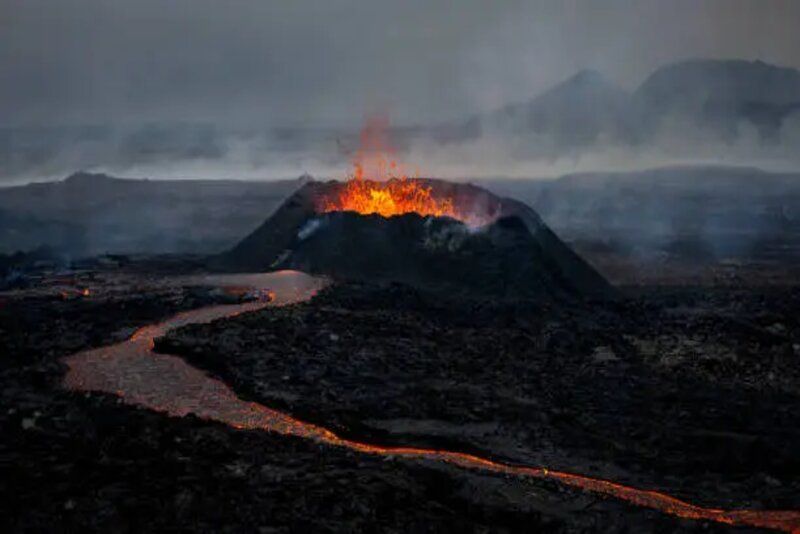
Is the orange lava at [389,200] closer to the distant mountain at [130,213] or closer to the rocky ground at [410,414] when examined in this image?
the rocky ground at [410,414]

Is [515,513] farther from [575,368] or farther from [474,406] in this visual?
[575,368]

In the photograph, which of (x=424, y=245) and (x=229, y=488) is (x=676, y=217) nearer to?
(x=424, y=245)

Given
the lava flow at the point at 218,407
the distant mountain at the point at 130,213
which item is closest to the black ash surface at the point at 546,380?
the lava flow at the point at 218,407

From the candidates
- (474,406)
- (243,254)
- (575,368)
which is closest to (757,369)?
(575,368)

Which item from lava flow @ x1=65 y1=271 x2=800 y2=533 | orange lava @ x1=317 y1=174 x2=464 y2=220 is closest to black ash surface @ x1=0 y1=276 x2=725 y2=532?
lava flow @ x1=65 y1=271 x2=800 y2=533

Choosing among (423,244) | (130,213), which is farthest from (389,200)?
(130,213)
